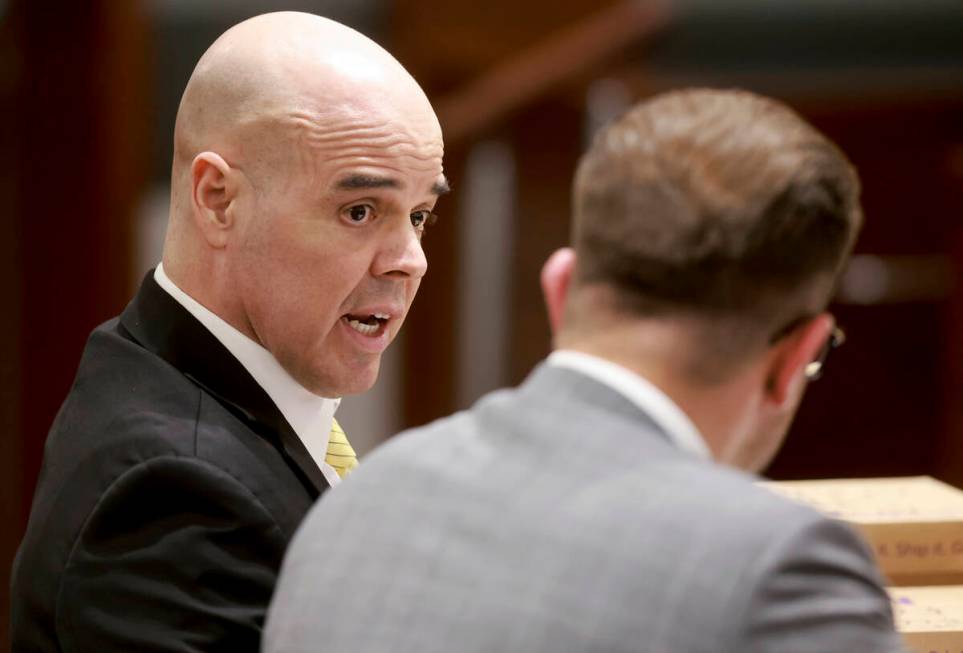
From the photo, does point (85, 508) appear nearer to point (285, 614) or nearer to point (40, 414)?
point (285, 614)

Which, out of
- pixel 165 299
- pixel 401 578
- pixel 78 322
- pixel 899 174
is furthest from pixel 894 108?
pixel 401 578

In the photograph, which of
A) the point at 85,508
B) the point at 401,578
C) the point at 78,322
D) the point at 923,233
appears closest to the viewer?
the point at 401,578

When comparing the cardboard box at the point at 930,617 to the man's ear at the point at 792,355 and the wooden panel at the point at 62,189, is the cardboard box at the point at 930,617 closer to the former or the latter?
the man's ear at the point at 792,355

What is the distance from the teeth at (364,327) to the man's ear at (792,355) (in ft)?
2.02

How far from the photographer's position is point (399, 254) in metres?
1.63

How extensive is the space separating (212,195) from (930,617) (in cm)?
96

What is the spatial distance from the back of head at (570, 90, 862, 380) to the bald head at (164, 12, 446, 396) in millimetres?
500

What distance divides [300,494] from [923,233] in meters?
5.09

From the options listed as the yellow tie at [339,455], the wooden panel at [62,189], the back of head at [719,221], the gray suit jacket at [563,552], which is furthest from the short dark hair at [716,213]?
the wooden panel at [62,189]

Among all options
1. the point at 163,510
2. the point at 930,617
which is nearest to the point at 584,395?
the point at 163,510

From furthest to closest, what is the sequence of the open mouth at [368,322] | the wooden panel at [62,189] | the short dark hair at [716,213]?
the wooden panel at [62,189] < the open mouth at [368,322] < the short dark hair at [716,213]

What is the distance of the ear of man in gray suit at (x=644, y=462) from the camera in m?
0.97

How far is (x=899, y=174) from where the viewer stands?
20.3ft

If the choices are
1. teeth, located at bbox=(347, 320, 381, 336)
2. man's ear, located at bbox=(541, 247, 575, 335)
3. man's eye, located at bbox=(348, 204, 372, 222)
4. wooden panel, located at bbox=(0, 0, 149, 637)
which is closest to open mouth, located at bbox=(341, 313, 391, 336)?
teeth, located at bbox=(347, 320, 381, 336)
